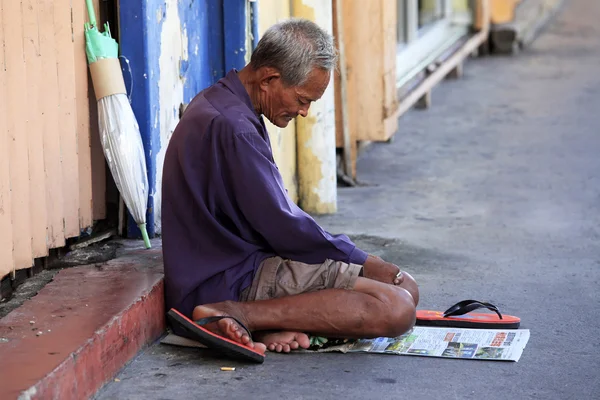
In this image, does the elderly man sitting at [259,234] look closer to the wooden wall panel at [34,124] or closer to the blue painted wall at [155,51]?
the wooden wall panel at [34,124]

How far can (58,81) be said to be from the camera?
3814 mm

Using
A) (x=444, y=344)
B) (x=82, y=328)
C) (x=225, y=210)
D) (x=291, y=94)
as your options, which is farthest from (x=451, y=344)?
(x=82, y=328)

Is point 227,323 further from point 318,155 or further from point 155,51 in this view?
point 318,155

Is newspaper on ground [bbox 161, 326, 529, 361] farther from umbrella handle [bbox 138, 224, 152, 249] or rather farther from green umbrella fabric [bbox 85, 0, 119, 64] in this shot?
green umbrella fabric [bbox 85, 0, 119, 64]

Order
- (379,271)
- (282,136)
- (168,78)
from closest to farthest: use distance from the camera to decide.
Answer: (379,271) → (168,78) → (282,136)

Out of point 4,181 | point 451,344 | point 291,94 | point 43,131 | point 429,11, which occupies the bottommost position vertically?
point 451,344

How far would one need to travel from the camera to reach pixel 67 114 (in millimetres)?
3885

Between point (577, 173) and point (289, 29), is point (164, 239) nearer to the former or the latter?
point (289, 29)

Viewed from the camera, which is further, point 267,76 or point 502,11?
point 502,11

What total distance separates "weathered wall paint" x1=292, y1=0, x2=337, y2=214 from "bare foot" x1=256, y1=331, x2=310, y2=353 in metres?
2.19

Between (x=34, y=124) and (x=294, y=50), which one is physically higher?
(x=294, y=50)

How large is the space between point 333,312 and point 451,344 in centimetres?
45

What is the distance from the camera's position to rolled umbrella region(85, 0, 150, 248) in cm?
396

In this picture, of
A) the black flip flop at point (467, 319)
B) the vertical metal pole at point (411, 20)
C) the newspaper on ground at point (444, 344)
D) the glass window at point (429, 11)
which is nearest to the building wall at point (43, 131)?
the newspaper on ground at point (444, 344)
